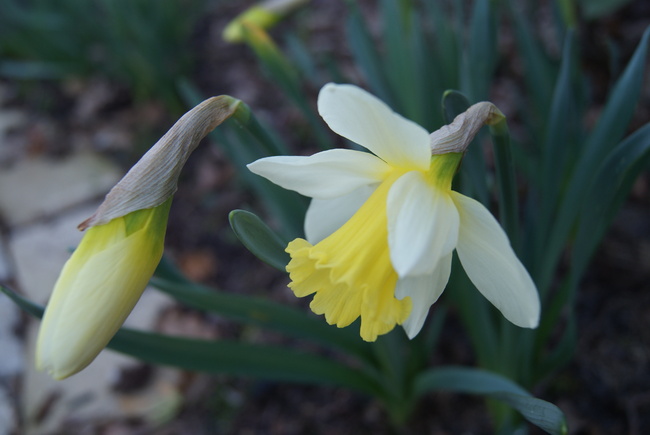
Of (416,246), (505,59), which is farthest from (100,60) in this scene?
(416,246)

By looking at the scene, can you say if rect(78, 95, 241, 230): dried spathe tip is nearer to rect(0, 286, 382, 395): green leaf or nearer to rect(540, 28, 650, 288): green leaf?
rect(0, 286, 382, 395): green leaf

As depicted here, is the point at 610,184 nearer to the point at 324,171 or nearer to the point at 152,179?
the point at 324,171

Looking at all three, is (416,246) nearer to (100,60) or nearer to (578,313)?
(578,313)

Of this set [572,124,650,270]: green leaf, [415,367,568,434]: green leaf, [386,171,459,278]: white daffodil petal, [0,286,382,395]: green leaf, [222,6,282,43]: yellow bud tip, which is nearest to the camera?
[386,171,459,278]: white daffodil petal

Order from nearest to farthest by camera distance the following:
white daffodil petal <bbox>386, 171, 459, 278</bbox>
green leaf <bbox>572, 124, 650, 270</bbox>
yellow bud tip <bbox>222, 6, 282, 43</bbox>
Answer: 1. white daffodil petal <bbox>386, 171, 459, 278</bbox>
2. green leaf <bbox>572, 124, 650, 270</bbox>
3. yellow bud tip <bbox>222, 6, 282, 43</bbox>

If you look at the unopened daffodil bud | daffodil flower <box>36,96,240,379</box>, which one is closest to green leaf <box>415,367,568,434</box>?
daffodil flower <box>36,96,240,379</box>

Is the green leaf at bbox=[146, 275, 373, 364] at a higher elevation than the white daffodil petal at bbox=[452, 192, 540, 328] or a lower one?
lower

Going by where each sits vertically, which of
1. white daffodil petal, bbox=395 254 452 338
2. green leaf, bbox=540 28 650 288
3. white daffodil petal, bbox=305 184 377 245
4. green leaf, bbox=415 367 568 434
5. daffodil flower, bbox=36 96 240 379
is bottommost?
green leaf, bbox=415 367 568 434

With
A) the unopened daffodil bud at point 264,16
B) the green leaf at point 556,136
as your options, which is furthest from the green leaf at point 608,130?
the unopened daffodil bud at point 264,16

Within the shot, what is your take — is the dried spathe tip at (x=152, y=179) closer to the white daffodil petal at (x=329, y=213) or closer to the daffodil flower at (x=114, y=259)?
the daffodil flower at (x=114, y=259)
